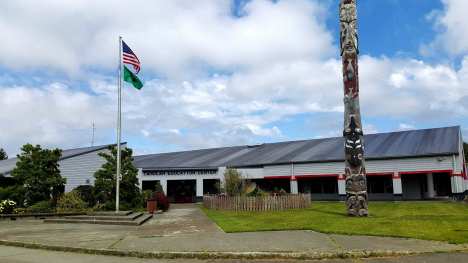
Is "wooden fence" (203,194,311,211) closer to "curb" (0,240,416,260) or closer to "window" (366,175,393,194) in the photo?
"window" (366,175,393,194)

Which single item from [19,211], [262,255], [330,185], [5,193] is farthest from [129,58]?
[330,185]

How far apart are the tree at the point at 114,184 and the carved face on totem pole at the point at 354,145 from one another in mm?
12462

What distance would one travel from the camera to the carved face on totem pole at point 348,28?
51.8 feet

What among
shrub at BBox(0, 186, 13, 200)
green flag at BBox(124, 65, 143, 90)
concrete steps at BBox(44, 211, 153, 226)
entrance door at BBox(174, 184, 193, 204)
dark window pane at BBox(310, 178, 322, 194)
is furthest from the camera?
entrance door at BBox(174, 184, 193, 204)

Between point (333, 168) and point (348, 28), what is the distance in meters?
14.3

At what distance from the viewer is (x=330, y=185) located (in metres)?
30.6

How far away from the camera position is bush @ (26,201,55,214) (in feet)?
58.1

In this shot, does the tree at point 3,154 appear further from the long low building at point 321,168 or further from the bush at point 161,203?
the bush at point 161,203

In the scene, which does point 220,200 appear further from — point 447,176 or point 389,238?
point 447,176

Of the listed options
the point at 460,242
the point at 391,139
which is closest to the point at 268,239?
the point at 460,242

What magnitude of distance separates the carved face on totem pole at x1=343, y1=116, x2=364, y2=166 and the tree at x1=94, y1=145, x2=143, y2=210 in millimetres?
12462

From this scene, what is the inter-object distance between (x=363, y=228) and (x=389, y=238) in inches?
59.9

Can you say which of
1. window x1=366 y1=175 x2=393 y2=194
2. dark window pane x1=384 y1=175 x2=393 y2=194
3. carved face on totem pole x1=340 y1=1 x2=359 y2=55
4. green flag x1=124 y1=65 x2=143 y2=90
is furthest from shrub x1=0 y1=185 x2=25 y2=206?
dark window pane x1=384 y1=175 x2=393 y2=194

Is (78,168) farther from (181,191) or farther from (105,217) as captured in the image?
(105,217)
